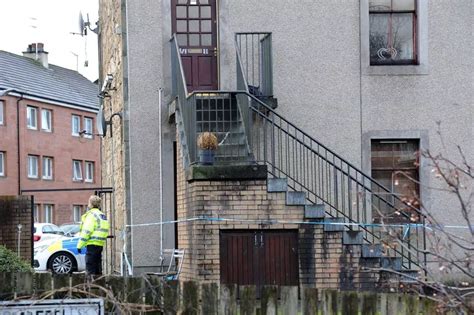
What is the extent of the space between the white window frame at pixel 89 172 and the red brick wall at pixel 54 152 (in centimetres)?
20

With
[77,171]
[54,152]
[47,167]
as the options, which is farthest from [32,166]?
[77,171]

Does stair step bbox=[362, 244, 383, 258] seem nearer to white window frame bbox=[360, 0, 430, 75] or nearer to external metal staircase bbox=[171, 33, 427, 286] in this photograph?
external metal staircase bbox=[171, 33, 427, 286]

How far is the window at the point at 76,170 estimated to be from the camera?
184 ft

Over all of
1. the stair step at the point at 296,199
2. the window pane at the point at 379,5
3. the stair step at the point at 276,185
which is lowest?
the stair step at the point at 296,199

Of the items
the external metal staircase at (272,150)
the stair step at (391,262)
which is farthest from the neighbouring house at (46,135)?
the stair step at (391,262)

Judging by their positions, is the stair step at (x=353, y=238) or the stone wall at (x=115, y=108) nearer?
the stair step at (x=353, y=238)

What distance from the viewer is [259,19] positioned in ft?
56.7

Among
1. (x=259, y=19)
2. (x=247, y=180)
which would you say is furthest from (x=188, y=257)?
(x=259, y=19)

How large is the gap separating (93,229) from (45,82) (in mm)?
38787

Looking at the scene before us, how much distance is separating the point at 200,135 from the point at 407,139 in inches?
167

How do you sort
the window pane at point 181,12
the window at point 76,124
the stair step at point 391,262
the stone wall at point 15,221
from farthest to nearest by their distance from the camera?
the window at point 76,124 → the stone wall at point 15,221 → the window pane at point 181,12 → the stair step at point 391,262

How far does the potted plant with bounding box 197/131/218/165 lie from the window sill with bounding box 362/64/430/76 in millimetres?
3827

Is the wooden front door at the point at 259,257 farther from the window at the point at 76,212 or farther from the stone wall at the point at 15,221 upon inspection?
the window at the point at 76,212

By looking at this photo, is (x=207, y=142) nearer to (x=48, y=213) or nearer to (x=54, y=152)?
(x=48, y=213)
